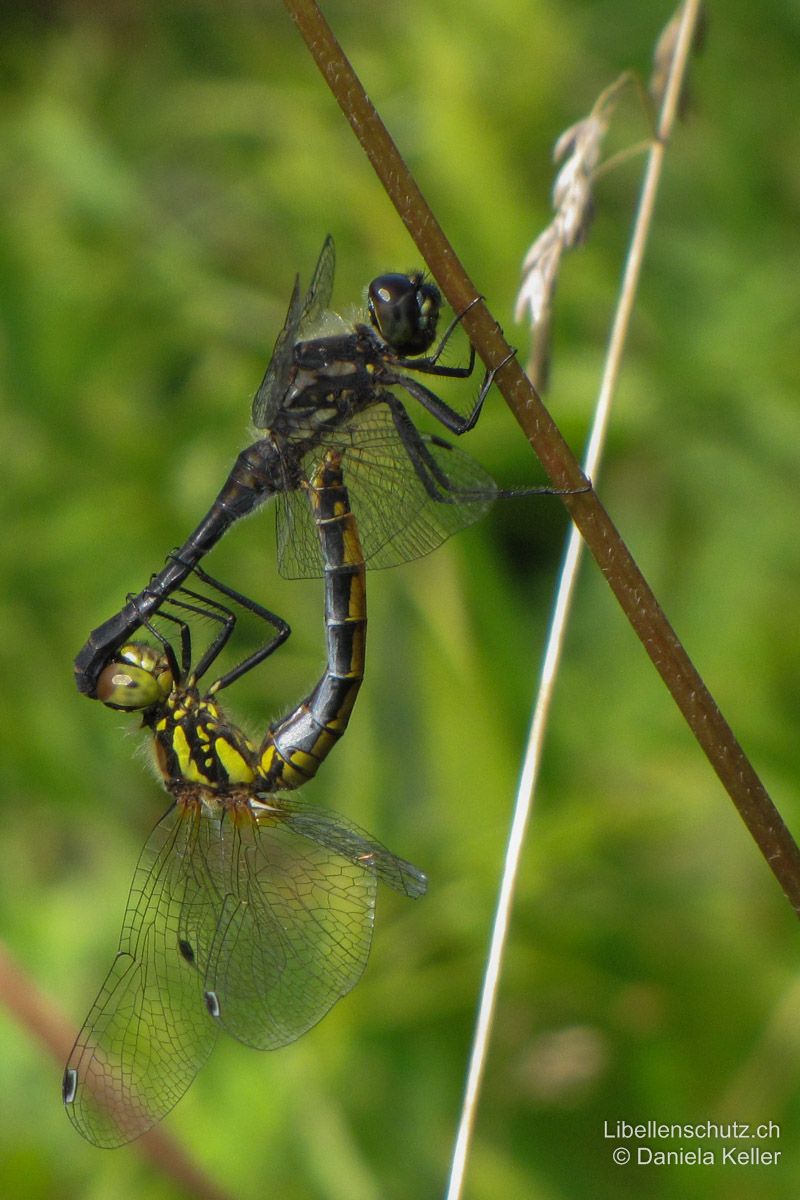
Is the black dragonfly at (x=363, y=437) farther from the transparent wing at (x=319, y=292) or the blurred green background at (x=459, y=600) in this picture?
the blurred green background at (x=459, y=600)

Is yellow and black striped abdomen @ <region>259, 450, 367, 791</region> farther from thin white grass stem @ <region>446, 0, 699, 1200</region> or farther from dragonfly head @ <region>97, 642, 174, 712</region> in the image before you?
thin white grass stem @ <region>446, 0, 699, 1200</region>

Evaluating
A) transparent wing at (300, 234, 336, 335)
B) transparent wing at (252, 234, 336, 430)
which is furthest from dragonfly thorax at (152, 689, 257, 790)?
transparent wing at (300, 234, 336, 335)

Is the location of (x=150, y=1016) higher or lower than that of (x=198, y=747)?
lower

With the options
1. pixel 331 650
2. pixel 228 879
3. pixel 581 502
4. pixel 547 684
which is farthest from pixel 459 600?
pixel 581 502

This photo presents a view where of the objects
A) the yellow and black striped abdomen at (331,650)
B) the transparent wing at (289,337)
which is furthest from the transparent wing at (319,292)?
the yellow and black striped abdomen at (331,650)

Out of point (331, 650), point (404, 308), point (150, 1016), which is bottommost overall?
point (150, 1016)

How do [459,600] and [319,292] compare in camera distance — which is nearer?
[319,292]

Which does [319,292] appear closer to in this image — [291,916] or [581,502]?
[581,502]

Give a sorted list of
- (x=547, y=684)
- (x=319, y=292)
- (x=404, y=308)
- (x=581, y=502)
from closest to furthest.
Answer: (x=581, y=502)
(x=547, y=684)
(x=404, y=308)
(x=319, y=292)
